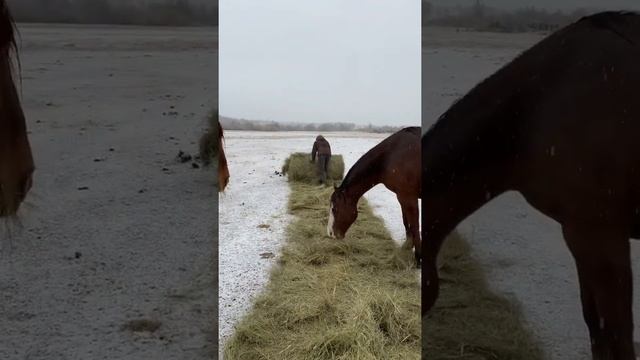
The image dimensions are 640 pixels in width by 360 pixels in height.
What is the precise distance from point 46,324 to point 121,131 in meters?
0.48

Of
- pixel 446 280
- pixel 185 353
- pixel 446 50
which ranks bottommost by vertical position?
pixel 185 353

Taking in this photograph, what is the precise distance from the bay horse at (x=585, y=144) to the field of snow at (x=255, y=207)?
1.07 metres

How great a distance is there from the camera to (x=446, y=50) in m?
1.05

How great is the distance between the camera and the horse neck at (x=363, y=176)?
7.41 ft

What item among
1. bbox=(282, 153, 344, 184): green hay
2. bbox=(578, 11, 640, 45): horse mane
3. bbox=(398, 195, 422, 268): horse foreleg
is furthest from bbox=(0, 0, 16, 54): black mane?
bbox=(282, 153, 344, 184): green hay

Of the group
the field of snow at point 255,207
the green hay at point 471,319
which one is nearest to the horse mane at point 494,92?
the green hay at point 471,319

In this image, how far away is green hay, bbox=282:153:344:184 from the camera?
3.37 meters

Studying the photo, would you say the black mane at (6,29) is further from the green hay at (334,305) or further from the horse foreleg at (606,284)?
the horse foreleg at (606,284)

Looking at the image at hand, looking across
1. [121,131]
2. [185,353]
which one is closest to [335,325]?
[185,353]

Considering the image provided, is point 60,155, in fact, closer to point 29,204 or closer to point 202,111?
point 29,204

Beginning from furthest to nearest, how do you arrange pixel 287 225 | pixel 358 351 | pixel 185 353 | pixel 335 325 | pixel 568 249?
pixel 287 225, pixel 335 325, pixel 358 351, pixel 185 353, pixel 568 249

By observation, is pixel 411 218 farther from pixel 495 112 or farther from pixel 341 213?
pixel 495 112

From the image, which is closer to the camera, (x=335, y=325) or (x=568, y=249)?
(x=568, y=249)

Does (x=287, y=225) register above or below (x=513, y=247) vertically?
below
